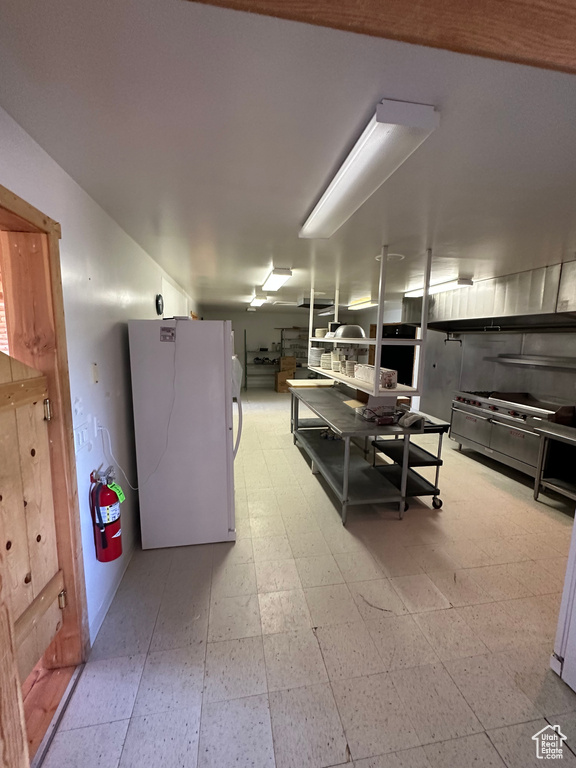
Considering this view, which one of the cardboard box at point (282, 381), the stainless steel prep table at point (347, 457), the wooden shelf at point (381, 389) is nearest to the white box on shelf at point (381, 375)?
the wooden shelf at point (381, 389)

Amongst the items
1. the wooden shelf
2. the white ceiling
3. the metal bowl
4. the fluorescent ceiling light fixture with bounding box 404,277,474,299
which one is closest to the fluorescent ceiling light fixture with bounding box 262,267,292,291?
the metal bowl

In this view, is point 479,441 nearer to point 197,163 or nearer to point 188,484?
point 188,484

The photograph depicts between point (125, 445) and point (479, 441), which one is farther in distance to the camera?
point (479, 441)

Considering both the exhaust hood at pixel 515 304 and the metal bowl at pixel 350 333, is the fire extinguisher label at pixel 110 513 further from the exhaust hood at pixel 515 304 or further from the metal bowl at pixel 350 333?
the exhaust hood at pixel 515 304

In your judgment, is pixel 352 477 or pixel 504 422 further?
pixel 504 422

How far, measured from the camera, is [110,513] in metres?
1.73

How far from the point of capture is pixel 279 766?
1209 mm

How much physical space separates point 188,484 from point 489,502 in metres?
2.98

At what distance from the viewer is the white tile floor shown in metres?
1.28

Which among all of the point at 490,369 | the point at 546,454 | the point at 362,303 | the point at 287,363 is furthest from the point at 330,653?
the point at 287,363

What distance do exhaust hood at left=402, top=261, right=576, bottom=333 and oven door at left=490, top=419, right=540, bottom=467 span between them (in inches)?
51.0

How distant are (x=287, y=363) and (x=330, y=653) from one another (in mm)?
7986

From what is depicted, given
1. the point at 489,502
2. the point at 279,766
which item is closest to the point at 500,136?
the point at 279,766

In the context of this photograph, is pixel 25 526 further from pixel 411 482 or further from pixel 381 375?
pixel 411 482
